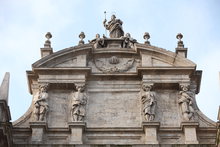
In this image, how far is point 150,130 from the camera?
59.7 ft

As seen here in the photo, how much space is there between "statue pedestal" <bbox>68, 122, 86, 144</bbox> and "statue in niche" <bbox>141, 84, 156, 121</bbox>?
2.02 m

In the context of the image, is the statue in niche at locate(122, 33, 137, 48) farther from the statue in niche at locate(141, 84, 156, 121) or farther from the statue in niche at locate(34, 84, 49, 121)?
the statue in niche at locate(34, 84, 49, 121)

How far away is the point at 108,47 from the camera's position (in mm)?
21234

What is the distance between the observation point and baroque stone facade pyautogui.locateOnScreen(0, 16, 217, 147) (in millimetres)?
18250

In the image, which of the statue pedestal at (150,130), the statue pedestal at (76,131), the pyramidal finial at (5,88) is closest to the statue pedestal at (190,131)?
the statue pedestal at (150,130)

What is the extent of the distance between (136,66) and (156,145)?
410cm

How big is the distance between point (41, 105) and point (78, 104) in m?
1.18

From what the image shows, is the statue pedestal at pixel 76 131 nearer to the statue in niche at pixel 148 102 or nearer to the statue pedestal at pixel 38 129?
the statue pedestal at pixel 38 129

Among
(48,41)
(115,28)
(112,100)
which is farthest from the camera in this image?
(115,28)

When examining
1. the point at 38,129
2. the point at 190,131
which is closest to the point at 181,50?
the point at 190,131

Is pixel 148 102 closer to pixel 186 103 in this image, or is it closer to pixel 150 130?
pixel 150 130

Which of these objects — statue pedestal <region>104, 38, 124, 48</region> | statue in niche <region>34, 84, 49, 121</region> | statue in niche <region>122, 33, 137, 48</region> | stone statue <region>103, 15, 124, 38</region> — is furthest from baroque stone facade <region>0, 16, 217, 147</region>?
stone statue <region>103, 15, 124, 38</region>

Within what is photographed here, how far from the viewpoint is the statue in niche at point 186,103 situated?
61.5 ft

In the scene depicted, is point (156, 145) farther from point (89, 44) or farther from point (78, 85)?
point (89, 44)
